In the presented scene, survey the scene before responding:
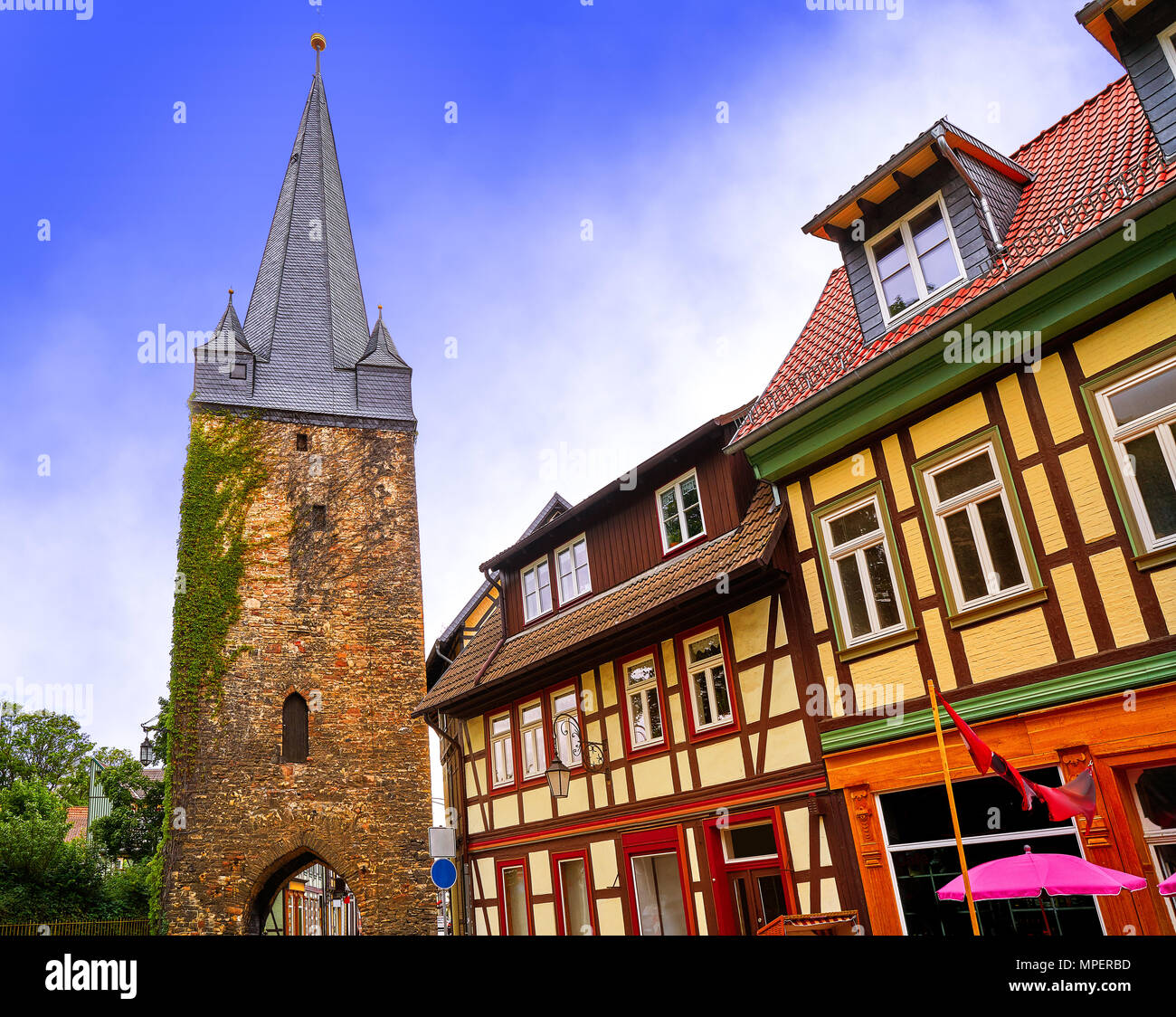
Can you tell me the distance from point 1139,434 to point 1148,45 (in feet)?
12.9

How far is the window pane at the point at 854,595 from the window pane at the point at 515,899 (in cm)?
794

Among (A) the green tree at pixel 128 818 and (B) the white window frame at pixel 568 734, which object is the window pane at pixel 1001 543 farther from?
(A) the green tree at pixel 128 818

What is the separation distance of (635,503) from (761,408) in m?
3.39

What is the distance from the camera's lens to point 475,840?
1684cm

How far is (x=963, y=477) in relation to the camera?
9852 millimetres

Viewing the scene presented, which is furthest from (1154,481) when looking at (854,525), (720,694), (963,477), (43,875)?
(43,875)

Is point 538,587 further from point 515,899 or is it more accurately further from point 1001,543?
point 1001,543

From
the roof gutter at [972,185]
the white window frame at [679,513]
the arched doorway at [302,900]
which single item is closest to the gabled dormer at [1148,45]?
the roof gutter at [972,185]

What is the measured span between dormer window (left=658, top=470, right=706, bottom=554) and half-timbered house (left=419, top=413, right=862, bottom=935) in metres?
0.03

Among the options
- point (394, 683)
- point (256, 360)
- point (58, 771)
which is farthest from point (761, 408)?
point (58, 771)

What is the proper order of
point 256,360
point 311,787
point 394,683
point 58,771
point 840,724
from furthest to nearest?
point 58,771
point 256,360
point 394,683
point 311,787
point 840,724
